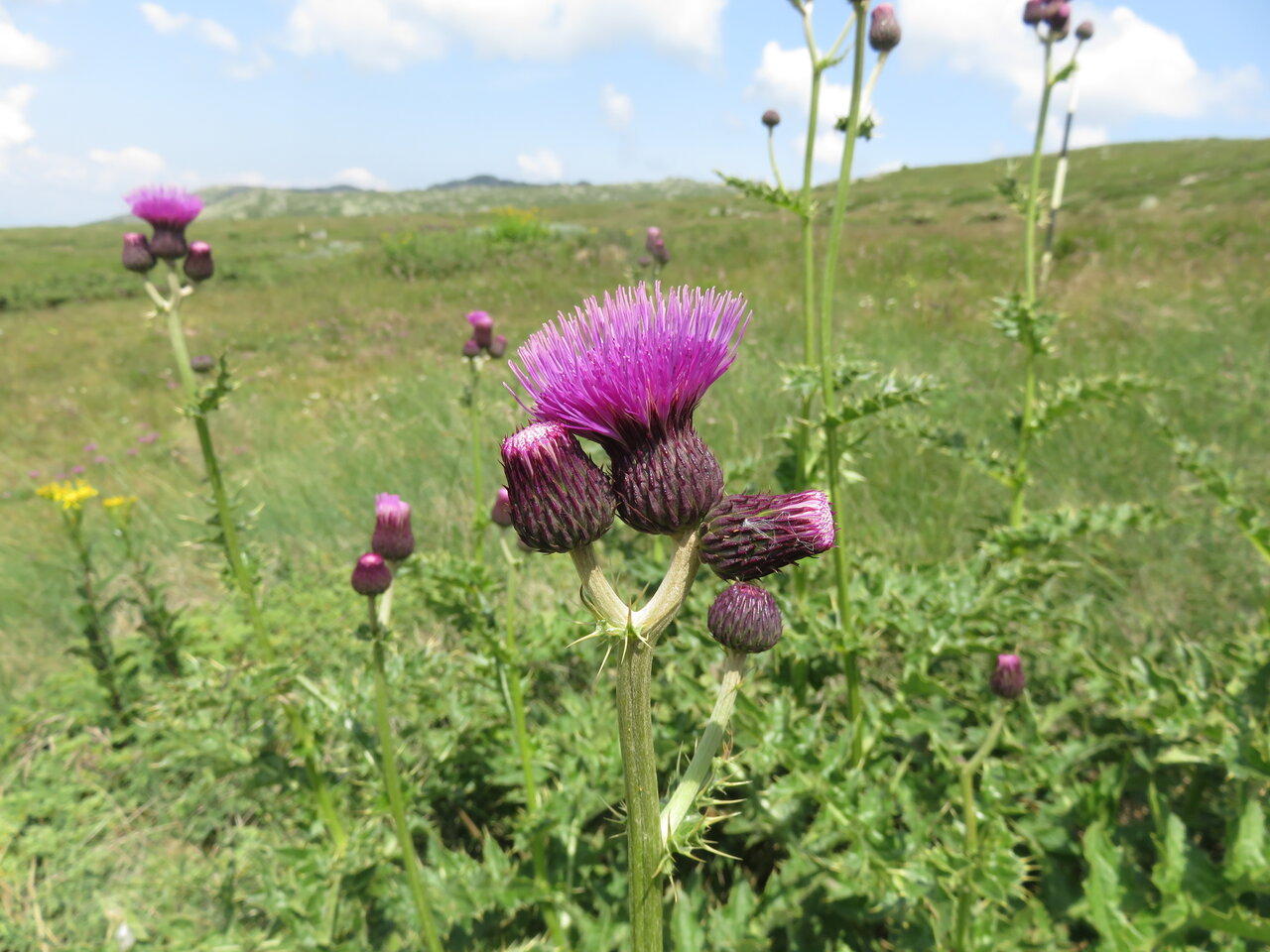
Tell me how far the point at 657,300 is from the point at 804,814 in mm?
2159

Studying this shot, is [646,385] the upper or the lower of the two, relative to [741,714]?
upper

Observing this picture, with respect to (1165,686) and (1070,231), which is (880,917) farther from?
(1070,231)

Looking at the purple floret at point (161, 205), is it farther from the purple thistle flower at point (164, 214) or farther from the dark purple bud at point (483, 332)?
the dark purple bud at point (483, 332)

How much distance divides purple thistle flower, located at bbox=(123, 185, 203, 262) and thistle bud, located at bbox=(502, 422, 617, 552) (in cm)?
288

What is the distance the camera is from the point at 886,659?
10.6 feet

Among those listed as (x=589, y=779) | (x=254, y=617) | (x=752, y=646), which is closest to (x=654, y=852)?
(x=752, y=646)

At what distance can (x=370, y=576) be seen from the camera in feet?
6.97

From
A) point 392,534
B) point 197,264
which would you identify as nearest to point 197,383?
point 197,264

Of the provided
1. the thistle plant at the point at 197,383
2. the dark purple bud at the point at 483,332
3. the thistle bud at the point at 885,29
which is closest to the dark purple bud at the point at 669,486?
the thistle plant at the point at 197,383

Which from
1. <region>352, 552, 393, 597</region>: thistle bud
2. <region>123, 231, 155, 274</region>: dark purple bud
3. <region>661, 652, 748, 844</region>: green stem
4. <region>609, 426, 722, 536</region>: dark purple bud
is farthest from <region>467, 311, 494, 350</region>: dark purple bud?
<region>661, 652, 748, 844</region>: green stem

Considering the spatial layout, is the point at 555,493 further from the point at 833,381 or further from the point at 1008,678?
the point at 1008,678

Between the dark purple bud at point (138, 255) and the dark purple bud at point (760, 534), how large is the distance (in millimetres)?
3322

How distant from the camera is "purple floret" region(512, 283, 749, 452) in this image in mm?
1069

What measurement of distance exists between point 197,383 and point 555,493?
260 centimetres
